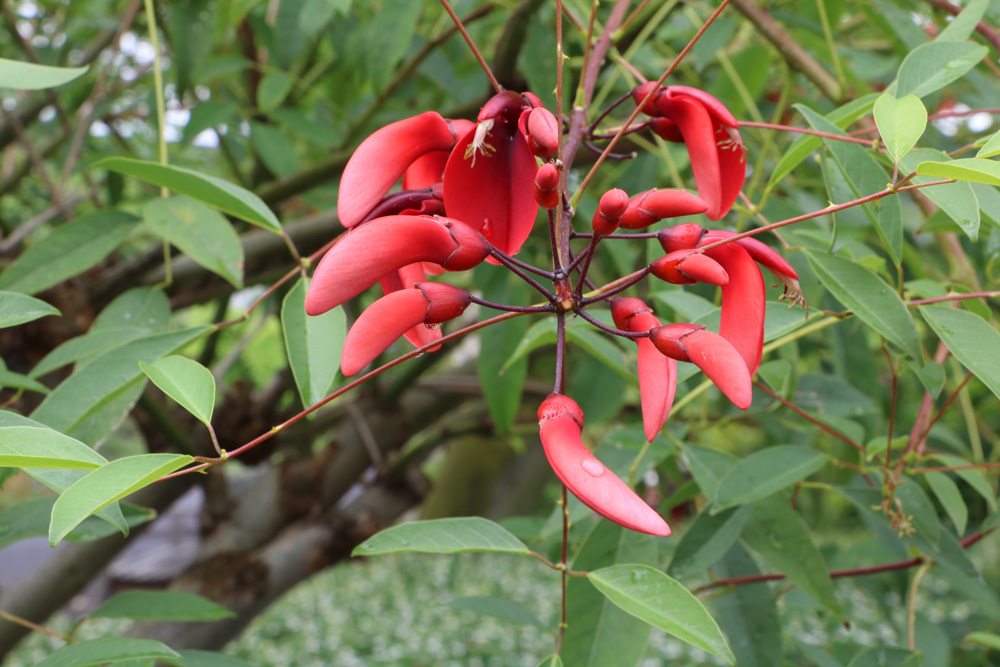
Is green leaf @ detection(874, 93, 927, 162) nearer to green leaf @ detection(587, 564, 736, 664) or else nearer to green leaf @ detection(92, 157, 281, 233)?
green leaf @ detection(587, 564, 736, 664)

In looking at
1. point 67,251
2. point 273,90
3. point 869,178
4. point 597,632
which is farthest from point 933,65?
point 273,90

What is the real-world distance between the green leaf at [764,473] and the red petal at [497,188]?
0.27 m

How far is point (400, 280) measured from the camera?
1.55 feet

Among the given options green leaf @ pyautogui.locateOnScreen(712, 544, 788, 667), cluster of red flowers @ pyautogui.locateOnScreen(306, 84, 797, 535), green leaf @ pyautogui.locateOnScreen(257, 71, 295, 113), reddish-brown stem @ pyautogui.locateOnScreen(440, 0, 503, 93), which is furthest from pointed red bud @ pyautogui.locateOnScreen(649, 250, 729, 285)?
green leaf @ pyautogui.locateOnScreen(257, 71, 295, 113)

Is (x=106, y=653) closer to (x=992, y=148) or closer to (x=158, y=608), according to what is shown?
(x=158, y=608)

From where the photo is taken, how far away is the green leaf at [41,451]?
38 cm

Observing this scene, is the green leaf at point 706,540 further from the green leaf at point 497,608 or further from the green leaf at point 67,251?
the green leaf at point 67,251

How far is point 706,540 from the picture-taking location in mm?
678

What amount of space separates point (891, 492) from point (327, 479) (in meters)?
0.99

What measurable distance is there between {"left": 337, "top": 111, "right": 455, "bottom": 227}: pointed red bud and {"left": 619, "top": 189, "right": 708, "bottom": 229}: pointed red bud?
0.35ft

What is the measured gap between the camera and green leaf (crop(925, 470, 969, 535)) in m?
0.66

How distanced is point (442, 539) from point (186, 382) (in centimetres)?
16

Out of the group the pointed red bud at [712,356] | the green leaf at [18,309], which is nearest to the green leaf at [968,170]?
the pointed red bud at [712,356]

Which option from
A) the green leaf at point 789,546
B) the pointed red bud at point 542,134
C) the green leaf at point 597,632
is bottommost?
the green leaf at point 789,546
